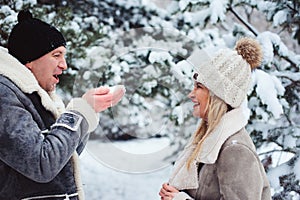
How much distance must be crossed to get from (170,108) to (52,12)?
1109 mm

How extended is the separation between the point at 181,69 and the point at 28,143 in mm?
1379

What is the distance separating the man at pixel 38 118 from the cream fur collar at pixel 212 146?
29 cm

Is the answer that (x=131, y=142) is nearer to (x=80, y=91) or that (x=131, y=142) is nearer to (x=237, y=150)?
(x=80, y=91)

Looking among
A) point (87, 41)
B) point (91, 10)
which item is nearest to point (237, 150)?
point (87, 41)

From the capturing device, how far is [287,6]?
2898mm

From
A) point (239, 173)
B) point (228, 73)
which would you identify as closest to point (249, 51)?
point (228, 73)

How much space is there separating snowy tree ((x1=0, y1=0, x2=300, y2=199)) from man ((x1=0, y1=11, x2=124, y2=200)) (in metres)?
0.73

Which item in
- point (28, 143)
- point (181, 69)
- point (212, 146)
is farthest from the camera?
point (181, 69)

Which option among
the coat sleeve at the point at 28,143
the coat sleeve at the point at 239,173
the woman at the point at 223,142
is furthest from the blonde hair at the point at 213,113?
the coat sleeve at the point at 28,143

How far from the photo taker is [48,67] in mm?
1337

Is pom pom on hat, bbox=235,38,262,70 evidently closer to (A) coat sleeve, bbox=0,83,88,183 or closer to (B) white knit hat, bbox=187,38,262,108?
(B) white knit hat, bbox=187,38,262,108

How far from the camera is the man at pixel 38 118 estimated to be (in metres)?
1.16

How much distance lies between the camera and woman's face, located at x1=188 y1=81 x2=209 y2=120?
1462mm

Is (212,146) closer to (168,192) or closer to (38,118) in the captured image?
(168,192)
